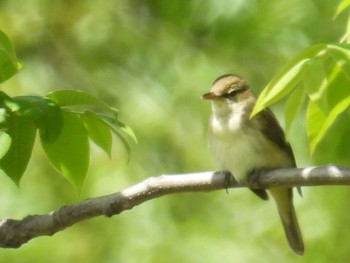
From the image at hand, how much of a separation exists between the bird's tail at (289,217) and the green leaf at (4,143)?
6.69 feet

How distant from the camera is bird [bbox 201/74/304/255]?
3621mm

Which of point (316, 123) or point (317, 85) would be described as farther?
point (316, 123)

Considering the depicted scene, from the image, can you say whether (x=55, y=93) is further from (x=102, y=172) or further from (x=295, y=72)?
(x=102, y=172)

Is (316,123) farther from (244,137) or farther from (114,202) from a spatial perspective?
(244,137)

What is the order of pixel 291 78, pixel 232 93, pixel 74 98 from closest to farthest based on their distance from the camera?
pixel 291 78, pixel 74 98, pixel 232 93

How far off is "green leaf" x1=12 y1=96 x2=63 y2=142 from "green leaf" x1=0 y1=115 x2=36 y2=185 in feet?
0.10

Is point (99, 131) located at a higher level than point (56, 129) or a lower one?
lower

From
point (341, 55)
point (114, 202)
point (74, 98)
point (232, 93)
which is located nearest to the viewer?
point (341, 55)

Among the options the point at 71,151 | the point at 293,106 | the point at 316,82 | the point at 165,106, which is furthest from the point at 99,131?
the point at 165,106

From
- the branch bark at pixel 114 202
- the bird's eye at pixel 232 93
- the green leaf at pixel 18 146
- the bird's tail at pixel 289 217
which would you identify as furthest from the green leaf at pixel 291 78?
the bird's tail at pixel 289 217

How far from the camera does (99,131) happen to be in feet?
7.98

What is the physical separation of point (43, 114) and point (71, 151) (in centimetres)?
23

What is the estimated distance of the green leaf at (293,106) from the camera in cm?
212

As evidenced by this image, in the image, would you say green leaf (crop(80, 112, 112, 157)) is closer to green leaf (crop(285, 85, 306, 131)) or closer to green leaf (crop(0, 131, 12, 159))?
green leaf (crop(0, 131, 12, 159))
